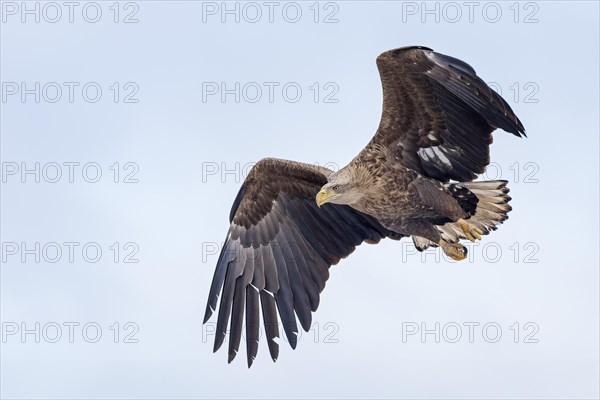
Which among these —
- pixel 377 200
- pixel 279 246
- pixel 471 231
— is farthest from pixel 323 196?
pixel 471 231

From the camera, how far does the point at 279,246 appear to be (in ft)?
Answer: 57.7

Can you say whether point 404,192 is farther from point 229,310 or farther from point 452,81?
point 229,310

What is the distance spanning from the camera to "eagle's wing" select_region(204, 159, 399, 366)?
16.9 m

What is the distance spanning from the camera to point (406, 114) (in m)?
15.7

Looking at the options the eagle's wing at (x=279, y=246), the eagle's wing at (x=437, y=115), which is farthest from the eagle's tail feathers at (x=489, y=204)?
the eagle's wing at (x=279, y=246)

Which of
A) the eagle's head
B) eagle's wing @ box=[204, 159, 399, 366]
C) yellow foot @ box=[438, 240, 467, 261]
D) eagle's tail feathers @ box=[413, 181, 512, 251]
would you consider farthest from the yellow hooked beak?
yellow foot @ box=[438, 240, 467, 261]

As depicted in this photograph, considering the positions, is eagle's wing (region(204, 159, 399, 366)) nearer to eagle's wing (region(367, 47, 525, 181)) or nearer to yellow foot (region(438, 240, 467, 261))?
yellow foot (region(438, 240, 467, 261))

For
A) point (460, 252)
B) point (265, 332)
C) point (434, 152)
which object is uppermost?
point (434, 152)

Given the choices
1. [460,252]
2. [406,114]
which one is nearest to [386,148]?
[406,114]

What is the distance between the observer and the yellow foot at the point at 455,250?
55.1 ft

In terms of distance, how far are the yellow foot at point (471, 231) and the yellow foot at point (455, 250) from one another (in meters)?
0.33

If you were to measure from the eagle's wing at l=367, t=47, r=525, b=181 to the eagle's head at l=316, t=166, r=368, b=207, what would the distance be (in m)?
0.50

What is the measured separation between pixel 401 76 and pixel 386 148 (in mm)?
1148

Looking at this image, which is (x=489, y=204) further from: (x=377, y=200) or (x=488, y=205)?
(x=377, y=200)
